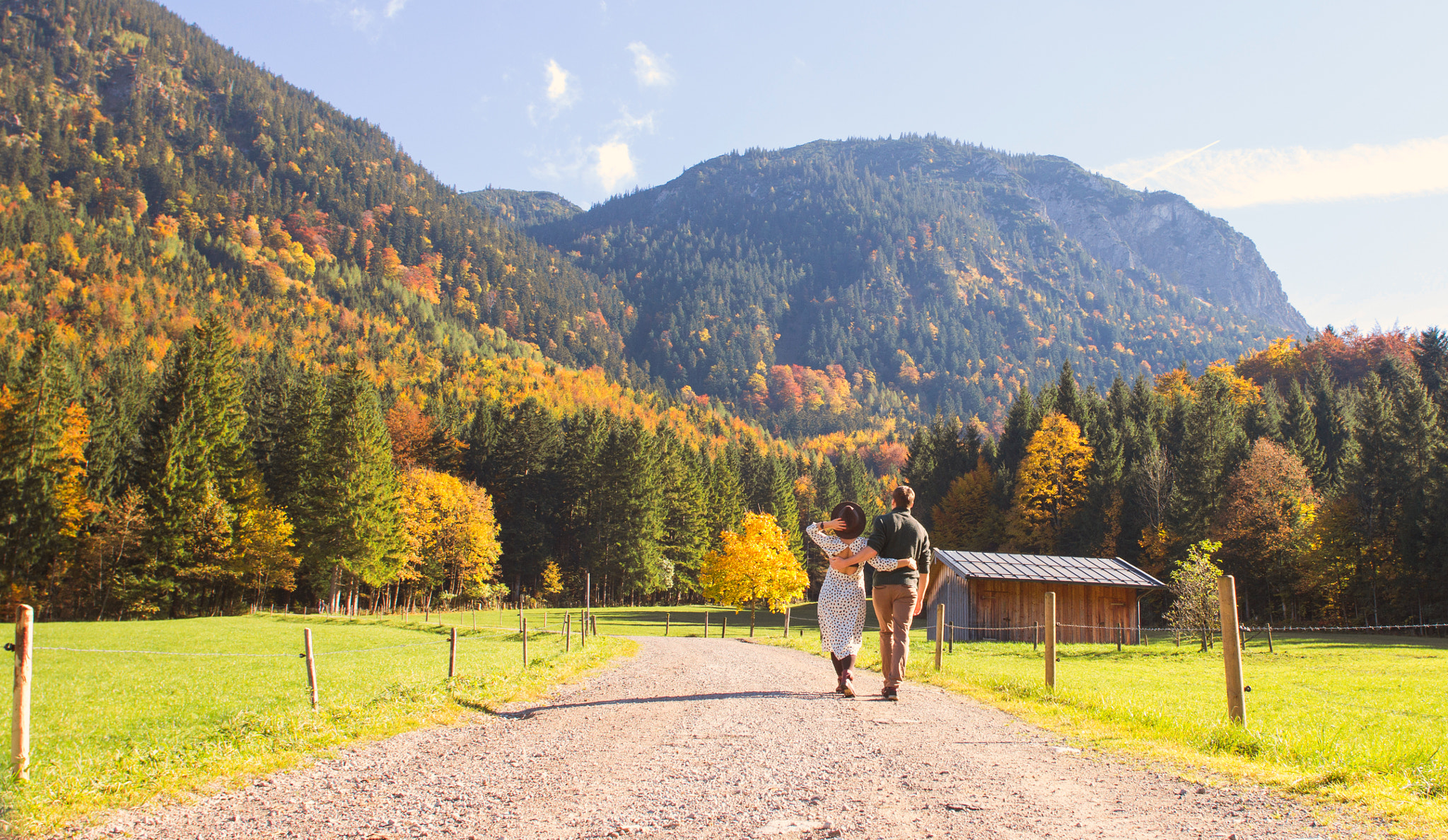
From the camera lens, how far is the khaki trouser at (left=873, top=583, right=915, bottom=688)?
9.34 m

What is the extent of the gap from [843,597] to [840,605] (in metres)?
0.11

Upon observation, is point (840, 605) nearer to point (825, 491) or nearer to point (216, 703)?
point (216, 703)

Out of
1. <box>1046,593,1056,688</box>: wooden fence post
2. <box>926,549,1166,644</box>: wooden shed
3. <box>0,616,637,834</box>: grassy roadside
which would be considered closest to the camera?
<box>0,616,637,834</box>: grassy roadside

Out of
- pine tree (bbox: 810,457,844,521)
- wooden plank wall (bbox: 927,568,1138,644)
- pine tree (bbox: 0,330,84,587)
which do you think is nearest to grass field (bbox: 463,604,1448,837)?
wooden plank wall (bbox: 927,568,1138,644)

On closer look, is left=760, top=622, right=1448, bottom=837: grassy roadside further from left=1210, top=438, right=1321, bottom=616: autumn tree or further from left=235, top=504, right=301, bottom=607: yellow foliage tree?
left=235, top=504, right=301, bottom=607: yellow foliage tree

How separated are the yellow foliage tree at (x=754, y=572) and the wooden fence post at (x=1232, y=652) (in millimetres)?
42600

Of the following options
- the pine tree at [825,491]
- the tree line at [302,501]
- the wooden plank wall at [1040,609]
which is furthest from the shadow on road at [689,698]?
the pine tree at [825,491]

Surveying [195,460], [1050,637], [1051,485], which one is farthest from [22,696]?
[1051,485]

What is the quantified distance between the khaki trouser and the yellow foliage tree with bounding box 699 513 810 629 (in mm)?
40649

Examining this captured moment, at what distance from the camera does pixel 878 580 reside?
9.57 meters

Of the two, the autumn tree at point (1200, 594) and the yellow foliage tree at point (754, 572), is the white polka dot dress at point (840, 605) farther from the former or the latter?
the yellow foliage tree at point (754, 572)

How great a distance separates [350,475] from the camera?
49938 mm

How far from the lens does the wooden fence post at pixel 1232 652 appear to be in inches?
301

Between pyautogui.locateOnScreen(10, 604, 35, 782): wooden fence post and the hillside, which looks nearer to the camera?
pyautogui.locateOnScreen(10, 604, 35, 782): wooden fence post
